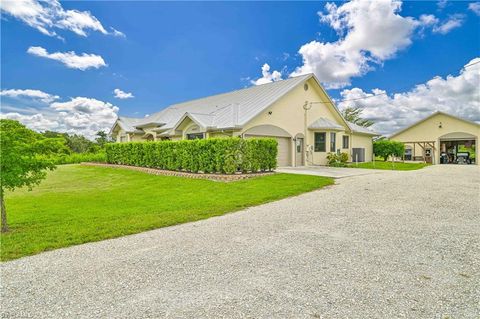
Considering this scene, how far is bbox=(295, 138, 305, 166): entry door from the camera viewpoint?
71.0ft

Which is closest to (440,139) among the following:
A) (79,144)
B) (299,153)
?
(299,153)

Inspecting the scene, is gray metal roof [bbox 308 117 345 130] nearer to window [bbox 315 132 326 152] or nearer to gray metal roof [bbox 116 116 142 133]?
window [bbox 315 132 326 152]

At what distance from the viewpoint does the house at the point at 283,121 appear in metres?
19.4

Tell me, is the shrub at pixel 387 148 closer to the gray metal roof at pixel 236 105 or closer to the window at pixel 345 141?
the window at pixel 345 141

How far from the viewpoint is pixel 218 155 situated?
568 inches

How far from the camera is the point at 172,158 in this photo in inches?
690

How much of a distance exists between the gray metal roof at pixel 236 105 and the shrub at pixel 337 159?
642cm

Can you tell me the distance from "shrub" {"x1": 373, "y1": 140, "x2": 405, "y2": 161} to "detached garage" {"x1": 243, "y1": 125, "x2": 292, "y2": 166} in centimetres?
1519

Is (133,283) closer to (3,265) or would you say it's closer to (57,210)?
(3,265)

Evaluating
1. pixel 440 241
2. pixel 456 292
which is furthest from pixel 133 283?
pixel 440 241

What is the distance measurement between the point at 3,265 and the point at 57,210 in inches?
190

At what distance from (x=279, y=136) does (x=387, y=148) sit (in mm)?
16847

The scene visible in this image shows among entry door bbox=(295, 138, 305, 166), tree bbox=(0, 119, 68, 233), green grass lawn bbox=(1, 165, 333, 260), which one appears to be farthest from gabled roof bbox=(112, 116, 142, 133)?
tree bbox=(0, 119, 68, 233)

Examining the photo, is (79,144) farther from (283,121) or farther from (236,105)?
(283,121)
